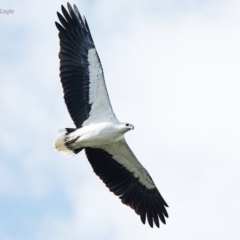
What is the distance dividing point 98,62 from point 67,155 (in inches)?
97.1

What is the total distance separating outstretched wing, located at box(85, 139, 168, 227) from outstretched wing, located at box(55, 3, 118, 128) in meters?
1.01

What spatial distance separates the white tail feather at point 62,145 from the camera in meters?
20.6

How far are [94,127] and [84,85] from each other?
115cm

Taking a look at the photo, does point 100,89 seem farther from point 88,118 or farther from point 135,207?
point 135,207

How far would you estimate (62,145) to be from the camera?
67.9ft

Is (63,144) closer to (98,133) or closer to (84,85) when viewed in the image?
(98,133)

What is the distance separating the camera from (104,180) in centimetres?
2180

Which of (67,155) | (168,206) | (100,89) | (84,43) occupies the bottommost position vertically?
(168,206)

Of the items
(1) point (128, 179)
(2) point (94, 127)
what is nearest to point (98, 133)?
(2) point (94, 127)

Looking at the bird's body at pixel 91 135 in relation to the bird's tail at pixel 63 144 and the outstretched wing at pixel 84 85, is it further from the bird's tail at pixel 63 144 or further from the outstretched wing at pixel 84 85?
the outstretched wing at pixel 84 85

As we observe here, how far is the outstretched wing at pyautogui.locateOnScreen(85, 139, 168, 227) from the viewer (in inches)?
851

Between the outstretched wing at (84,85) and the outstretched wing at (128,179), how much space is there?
1.01 meters

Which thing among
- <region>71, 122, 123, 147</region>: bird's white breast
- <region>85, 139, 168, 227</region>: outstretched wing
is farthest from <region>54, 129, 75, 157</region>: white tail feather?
<region>85, 139, 168, 227</region>: outstretched wing

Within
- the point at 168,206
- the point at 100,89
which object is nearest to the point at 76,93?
the point at 100,89
